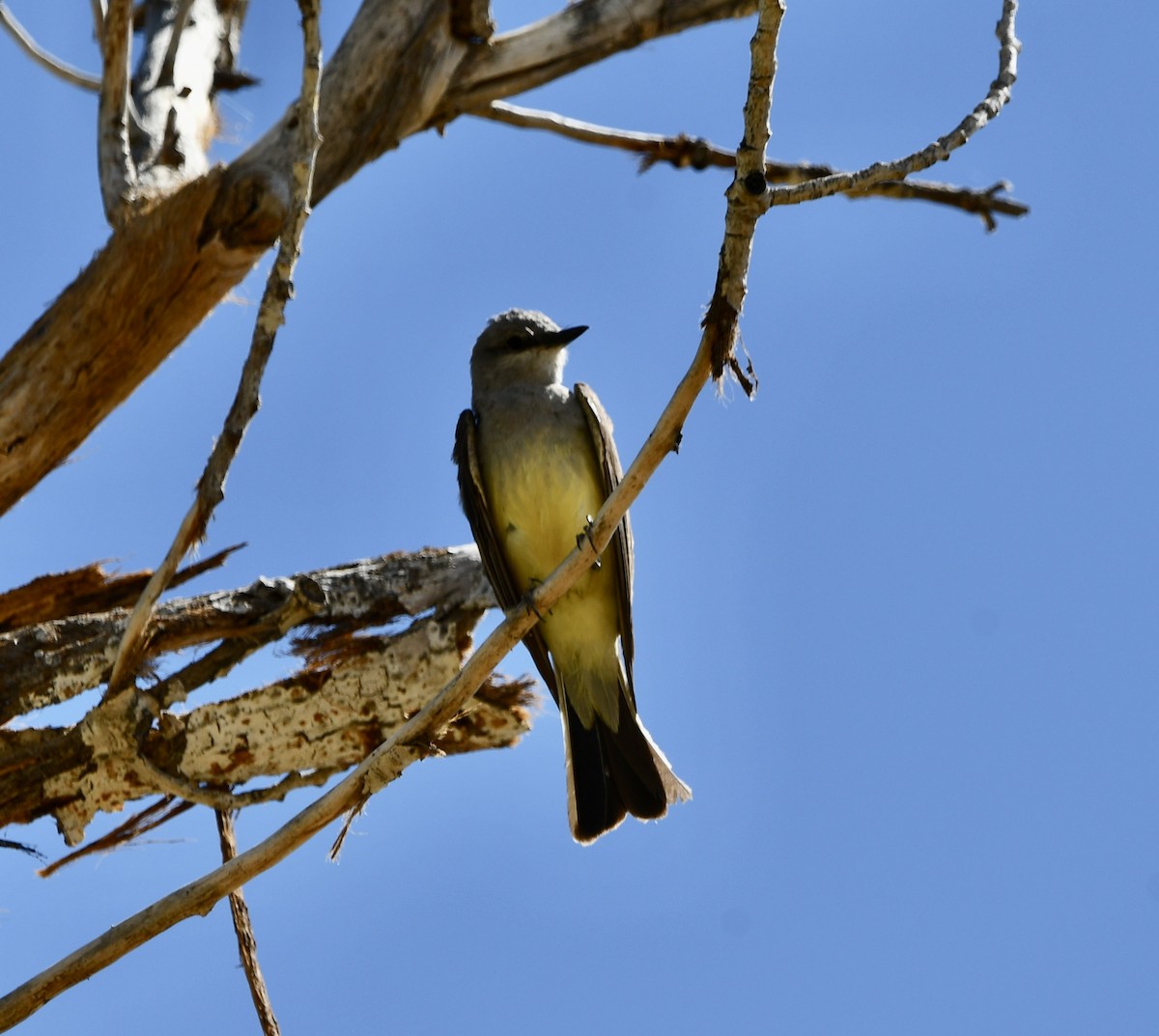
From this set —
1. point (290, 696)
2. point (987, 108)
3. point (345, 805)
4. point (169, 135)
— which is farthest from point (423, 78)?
point (345, 805)

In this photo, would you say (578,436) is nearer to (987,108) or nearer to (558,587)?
(558,587)

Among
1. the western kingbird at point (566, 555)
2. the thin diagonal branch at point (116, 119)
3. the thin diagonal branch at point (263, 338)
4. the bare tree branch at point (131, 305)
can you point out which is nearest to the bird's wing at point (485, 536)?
the western kingbird at point (566, 555)

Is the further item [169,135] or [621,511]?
[169,135]

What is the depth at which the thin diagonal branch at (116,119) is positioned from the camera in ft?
20.5

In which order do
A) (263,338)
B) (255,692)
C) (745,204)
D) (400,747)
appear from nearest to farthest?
1. (745,204)
2. (400,747)
3. (263,338)
4. (255,692)

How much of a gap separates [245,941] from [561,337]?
3.04 m

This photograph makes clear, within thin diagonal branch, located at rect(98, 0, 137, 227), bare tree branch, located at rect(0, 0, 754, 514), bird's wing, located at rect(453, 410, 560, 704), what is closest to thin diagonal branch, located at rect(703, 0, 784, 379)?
bird's wing, located at rect(453, 410, 560, 704)

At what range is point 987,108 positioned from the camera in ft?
13.7

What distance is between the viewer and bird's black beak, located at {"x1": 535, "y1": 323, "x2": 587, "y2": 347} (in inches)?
265

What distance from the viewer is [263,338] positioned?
16.6ft

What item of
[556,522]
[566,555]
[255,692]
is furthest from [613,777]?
[255,692]

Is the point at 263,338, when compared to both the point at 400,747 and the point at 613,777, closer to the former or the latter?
the point at 400,747

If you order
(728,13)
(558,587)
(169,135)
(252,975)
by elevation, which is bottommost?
(252,975)

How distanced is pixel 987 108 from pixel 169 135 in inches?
176
